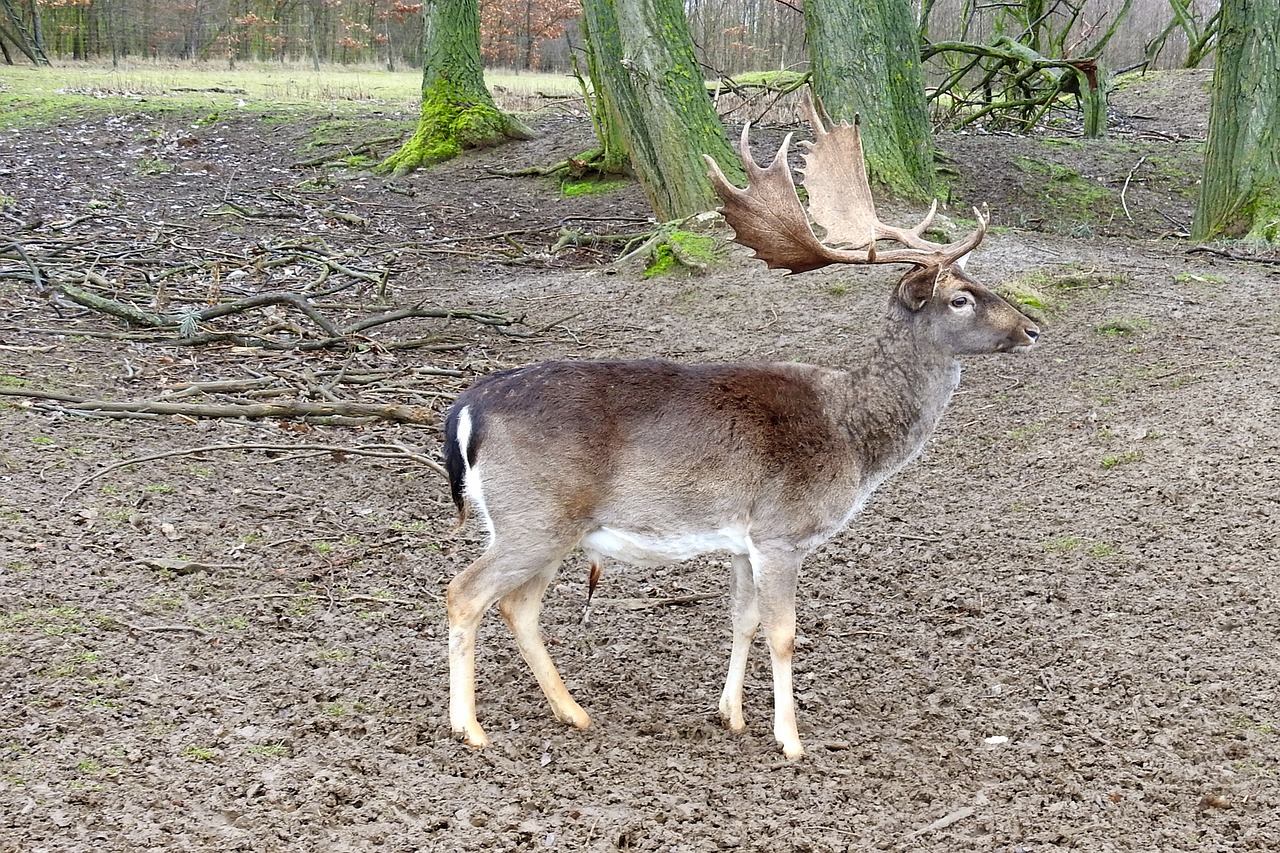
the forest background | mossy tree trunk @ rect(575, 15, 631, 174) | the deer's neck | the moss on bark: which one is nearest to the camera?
the deer's neck

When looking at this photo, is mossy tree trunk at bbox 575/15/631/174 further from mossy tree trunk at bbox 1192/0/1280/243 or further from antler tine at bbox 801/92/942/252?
antler tine at bbox 801/92/942/252

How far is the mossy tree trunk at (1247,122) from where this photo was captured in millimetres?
9242

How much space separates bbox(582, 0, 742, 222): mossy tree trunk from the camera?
9969 mm

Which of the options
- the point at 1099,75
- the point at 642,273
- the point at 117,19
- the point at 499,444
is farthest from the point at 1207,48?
the point at 117,19

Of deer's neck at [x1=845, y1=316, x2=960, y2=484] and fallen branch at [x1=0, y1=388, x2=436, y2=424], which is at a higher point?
deer's neck at [x1=845, y1=316, x2=960, y2=484]

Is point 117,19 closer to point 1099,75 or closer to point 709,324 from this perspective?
point 1099,75

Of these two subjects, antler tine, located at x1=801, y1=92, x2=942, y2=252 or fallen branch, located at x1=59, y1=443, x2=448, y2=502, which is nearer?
antler tine, located at x1=801, y1=92, x2=942, y2=252

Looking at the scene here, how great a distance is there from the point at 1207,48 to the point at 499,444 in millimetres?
19952

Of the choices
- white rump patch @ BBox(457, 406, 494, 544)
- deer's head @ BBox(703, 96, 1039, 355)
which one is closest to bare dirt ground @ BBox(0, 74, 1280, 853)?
white rump patch @ BBox(457, 406, 494, 544)

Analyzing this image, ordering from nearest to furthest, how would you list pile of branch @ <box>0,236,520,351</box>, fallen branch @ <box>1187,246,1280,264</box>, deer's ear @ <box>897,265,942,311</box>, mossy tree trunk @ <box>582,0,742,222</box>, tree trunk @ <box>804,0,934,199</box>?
1. deer's ear @ <box>897,265,942,311</box>
2. pile of branch @ <box>0,236,520,351</box>
3. fallen branch @ <box>1187,246,1280,264</box>
4. tree trunk @ <box>804,0,934,199</box>
5. mossy tree trunk @ <box>582,0,742,222</box>

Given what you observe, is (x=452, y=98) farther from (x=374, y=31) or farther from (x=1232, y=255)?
(x=374, y=31)

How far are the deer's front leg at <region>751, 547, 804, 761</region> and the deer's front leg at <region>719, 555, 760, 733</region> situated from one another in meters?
0.12

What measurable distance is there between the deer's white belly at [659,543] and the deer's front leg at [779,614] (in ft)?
0.30

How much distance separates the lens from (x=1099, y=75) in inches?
586
